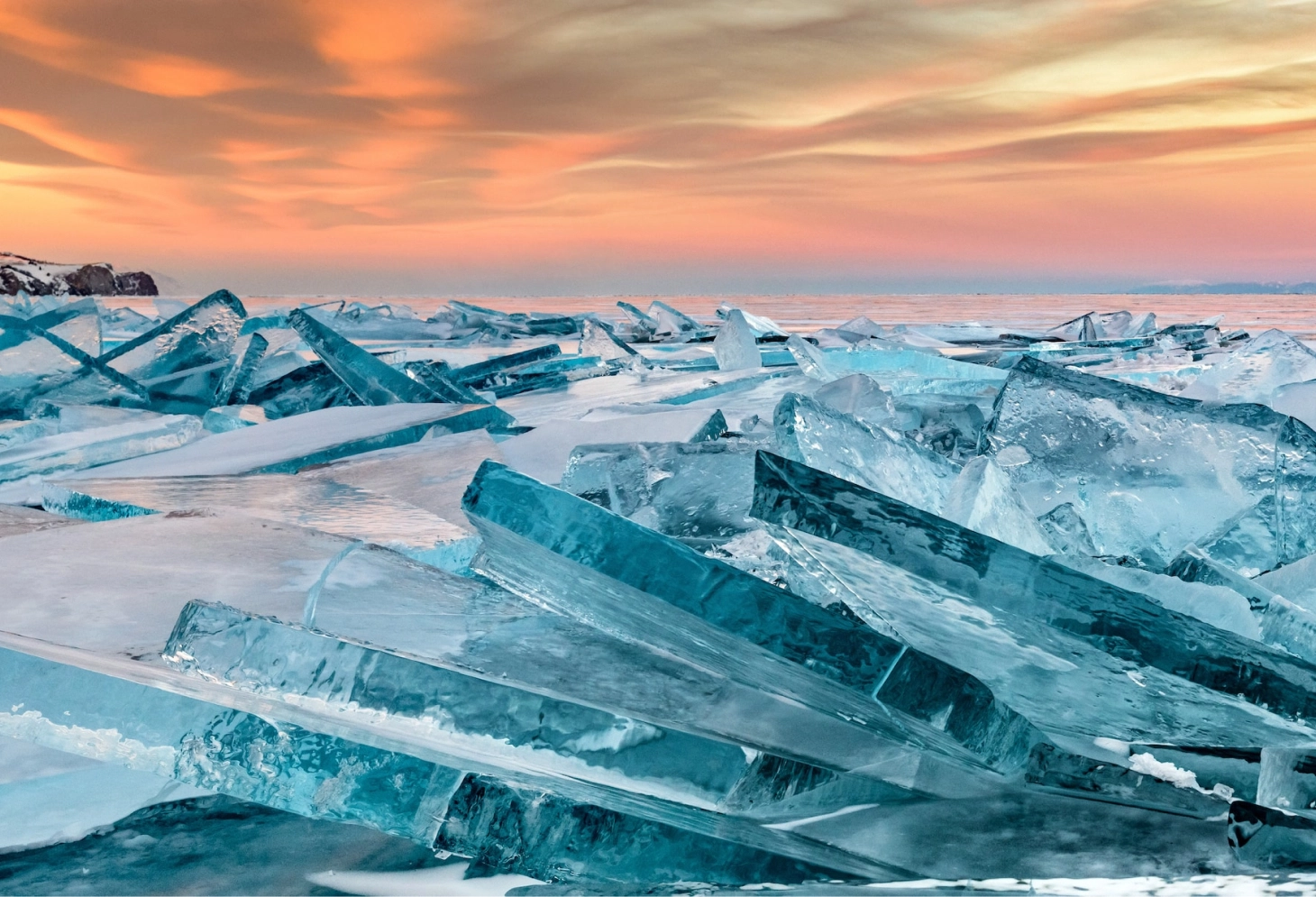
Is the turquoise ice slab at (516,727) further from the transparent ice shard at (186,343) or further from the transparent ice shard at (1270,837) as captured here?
the transparent ice shard at (186,343)

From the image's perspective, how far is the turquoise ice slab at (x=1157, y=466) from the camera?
1.35m

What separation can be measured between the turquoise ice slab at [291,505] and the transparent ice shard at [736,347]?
2.63 meters

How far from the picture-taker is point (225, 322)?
389 cm

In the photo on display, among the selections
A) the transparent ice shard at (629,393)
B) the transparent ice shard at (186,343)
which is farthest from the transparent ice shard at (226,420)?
the transparent ice shard at (186,343)

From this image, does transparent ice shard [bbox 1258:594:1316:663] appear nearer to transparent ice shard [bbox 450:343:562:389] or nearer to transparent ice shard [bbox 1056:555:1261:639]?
transparent ice shard [bbox 1056:555:1261:639]

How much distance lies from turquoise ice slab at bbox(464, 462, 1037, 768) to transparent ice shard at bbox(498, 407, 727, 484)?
1.03 metres

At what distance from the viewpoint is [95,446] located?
7.33 feet

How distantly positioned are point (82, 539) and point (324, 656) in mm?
654

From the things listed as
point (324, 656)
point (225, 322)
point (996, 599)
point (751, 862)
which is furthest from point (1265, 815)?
point (225, 322)

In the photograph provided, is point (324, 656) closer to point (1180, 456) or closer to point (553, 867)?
point (553, 867)

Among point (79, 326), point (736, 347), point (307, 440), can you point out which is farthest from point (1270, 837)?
point (79, 326)

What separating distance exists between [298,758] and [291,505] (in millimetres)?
868

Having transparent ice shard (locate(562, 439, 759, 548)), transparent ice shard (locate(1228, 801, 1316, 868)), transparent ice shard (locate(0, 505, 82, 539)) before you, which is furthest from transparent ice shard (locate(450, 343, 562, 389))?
transparent ice shard (locate(1228, 801, 1316, 868))

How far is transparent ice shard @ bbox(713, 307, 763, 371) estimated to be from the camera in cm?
416
